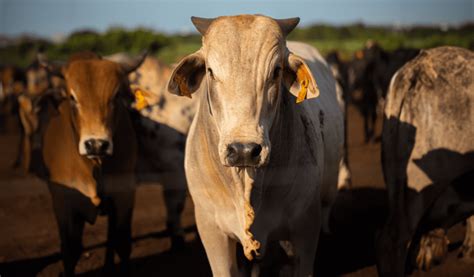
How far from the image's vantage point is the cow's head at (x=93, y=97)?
5.24 m

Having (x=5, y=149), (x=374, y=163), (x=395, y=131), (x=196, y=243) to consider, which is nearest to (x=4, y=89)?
(x=5, y=149)

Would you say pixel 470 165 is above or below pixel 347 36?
above

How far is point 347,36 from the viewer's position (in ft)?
121

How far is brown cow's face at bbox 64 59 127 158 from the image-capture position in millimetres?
5234

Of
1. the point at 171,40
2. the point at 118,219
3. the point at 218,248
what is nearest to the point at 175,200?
the point at 118,219

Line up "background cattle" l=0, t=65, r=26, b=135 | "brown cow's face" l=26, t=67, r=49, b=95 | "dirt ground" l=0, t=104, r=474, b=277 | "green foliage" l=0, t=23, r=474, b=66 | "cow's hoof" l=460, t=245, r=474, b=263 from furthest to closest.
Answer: "green foliage" l=0, t=23, r=474, b=66
"background cattle" l=0, t=65, r=26, b=135
"brown cow's face" l=26, t=67, r=49, b=95
"dirt ground" l=0, t=104, r=474, b=277
"cow's hoof" l=460, t=245, r=474, b=263

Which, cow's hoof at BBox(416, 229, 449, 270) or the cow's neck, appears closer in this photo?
the cow's neck

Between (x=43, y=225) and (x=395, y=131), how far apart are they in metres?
4.66

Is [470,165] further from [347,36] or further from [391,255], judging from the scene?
[347,36]

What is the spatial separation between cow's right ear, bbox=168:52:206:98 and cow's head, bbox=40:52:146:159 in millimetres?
1448

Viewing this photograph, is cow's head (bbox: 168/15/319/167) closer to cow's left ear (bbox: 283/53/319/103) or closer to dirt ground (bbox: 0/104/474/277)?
cow's left ear (bbox: 283/53/319/103)

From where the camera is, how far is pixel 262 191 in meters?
4.01

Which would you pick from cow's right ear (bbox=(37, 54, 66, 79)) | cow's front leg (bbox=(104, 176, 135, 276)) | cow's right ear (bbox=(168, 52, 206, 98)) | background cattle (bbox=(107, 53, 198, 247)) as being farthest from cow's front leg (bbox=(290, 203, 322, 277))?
background cattle (bbox=(107, 53, 198, 247))

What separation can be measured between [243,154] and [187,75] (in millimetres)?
853
